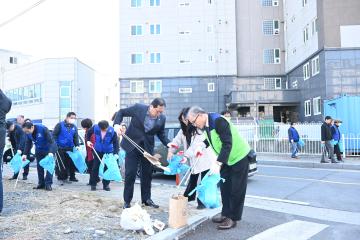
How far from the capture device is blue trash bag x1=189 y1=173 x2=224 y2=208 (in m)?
6.06

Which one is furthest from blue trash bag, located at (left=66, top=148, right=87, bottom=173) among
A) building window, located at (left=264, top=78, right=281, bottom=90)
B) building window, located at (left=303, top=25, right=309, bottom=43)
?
→ building window, located at (left=264, top=78, right=281, bottom=90)

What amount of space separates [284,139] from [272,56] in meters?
19.2

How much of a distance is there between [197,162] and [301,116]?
89.1 ft

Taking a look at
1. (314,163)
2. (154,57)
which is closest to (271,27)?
(154,57)

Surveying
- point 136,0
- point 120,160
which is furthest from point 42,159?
point 136,0

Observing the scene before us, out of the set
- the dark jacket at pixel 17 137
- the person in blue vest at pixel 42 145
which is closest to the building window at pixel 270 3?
the dark jacket at pixel 17 137

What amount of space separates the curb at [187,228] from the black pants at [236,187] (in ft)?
1.53

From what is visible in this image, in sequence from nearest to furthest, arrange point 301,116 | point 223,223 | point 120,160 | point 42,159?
1. point 223,223
2. point 42,159
3. point 120,160
4. point 301,116

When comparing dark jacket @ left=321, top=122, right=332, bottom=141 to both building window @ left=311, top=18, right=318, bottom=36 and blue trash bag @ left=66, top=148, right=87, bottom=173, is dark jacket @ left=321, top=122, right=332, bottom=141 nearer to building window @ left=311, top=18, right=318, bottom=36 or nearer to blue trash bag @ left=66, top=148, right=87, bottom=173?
blue trash bag @ left=66, top=148, right=87, bottom=173

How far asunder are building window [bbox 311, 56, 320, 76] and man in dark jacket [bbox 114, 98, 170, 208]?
74.3 ft

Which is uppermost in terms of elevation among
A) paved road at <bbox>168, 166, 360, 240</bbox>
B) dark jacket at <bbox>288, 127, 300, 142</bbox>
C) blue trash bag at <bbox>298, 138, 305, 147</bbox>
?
dark jacket at <bbox>288, 127, 300, 142</bbox>

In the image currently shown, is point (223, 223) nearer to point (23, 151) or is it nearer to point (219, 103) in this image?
point (23, 151)

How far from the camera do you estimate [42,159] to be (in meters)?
8.59

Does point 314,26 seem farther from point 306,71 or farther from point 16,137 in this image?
point 16,137
